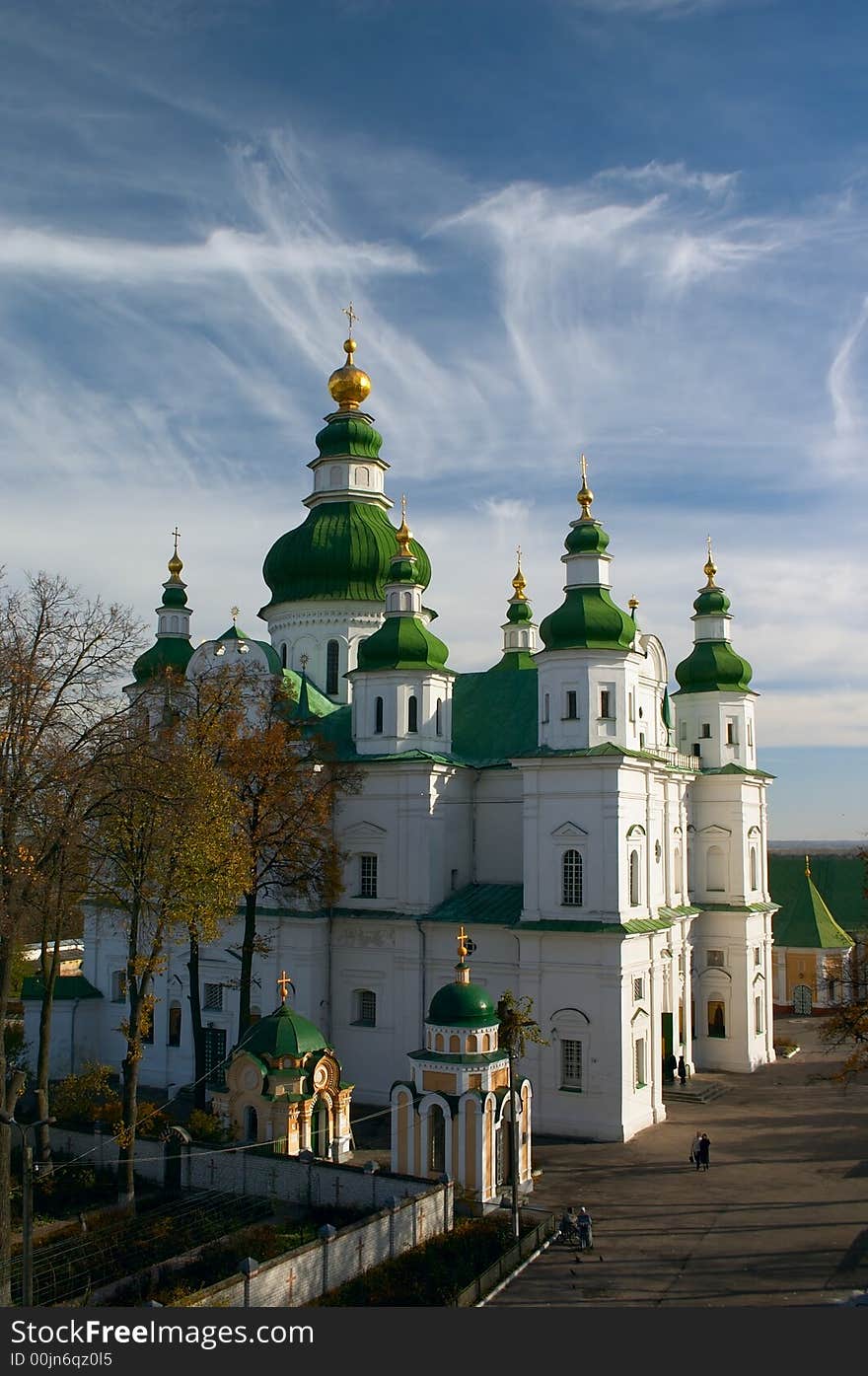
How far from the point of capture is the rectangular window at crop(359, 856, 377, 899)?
100 ft

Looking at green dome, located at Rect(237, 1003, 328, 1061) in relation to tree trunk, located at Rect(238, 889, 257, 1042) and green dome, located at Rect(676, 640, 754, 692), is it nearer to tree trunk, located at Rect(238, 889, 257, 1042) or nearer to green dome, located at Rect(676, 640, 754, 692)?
tree trunk, located at Rect(238, 889, 257, 1042)

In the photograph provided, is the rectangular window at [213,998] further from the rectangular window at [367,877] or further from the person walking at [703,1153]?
the person walking at [703,1153]

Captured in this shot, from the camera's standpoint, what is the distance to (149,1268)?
55.0 feet

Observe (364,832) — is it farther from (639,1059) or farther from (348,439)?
(348,439)

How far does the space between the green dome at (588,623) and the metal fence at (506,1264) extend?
42.8 feet

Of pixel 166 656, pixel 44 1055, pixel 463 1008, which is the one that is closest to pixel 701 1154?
pixel 463 1008

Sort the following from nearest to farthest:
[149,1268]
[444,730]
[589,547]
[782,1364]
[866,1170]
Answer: [782,1364] < [149,1268] < [866,1170] < [589,547] < [444,730]

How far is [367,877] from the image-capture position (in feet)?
101

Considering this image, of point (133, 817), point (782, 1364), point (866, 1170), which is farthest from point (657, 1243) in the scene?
point (133, 817)

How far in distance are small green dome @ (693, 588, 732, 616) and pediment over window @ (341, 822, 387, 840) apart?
13.4 metres

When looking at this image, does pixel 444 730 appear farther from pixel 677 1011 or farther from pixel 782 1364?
pixel 782 1364

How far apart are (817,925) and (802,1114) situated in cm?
1783

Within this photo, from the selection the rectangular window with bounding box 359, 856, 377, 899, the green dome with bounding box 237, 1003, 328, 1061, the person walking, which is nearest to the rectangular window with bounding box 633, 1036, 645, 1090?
the person walking

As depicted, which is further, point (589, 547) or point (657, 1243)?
point (589, 547)
